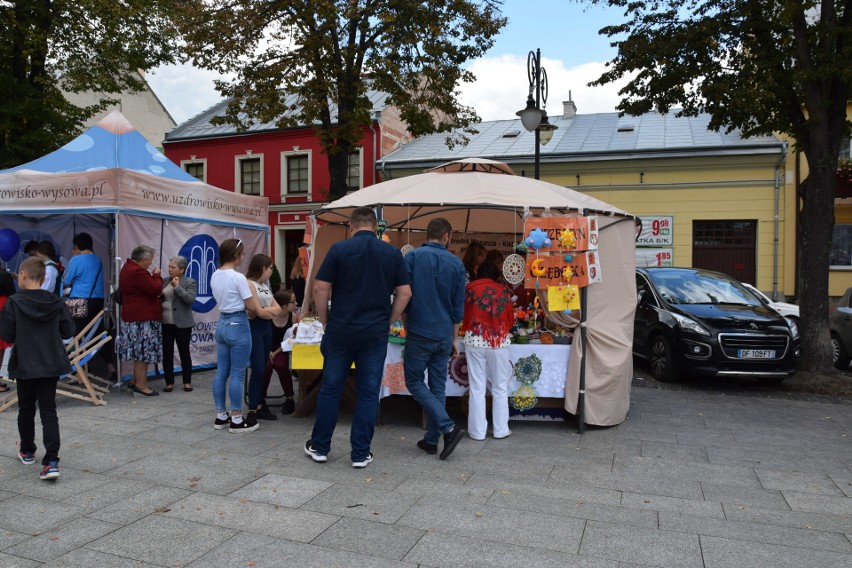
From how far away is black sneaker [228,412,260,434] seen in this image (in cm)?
604

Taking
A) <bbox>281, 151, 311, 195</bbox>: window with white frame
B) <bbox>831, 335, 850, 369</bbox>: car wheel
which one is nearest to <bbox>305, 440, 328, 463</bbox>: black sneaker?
<bbox>831, 335, 850, 369</bbox>: car wheel

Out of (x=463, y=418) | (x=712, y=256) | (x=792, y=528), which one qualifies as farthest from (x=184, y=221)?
(x=712, y=256)

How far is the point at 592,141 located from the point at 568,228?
16.2m

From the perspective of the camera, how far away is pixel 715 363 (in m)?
8.84

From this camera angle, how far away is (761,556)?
3.56 meters

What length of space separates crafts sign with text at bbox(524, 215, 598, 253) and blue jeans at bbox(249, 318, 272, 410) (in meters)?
2.68

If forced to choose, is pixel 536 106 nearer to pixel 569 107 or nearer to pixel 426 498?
pixel 426 498

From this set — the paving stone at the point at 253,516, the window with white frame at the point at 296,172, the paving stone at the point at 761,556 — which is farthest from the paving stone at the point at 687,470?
the window with white frame at the point at 296,172

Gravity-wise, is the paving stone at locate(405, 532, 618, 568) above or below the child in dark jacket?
below

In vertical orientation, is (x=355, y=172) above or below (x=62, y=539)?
above

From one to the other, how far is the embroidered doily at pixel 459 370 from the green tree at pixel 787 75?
231 inches

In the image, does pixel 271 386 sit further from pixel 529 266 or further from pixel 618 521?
pixel 618 521

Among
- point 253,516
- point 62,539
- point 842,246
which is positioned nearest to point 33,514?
point 62,539

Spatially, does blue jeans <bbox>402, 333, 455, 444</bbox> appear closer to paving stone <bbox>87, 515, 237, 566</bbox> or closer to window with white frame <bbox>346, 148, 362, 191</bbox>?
paving stone <bbox>87, 515, 237, 566</bbox>
